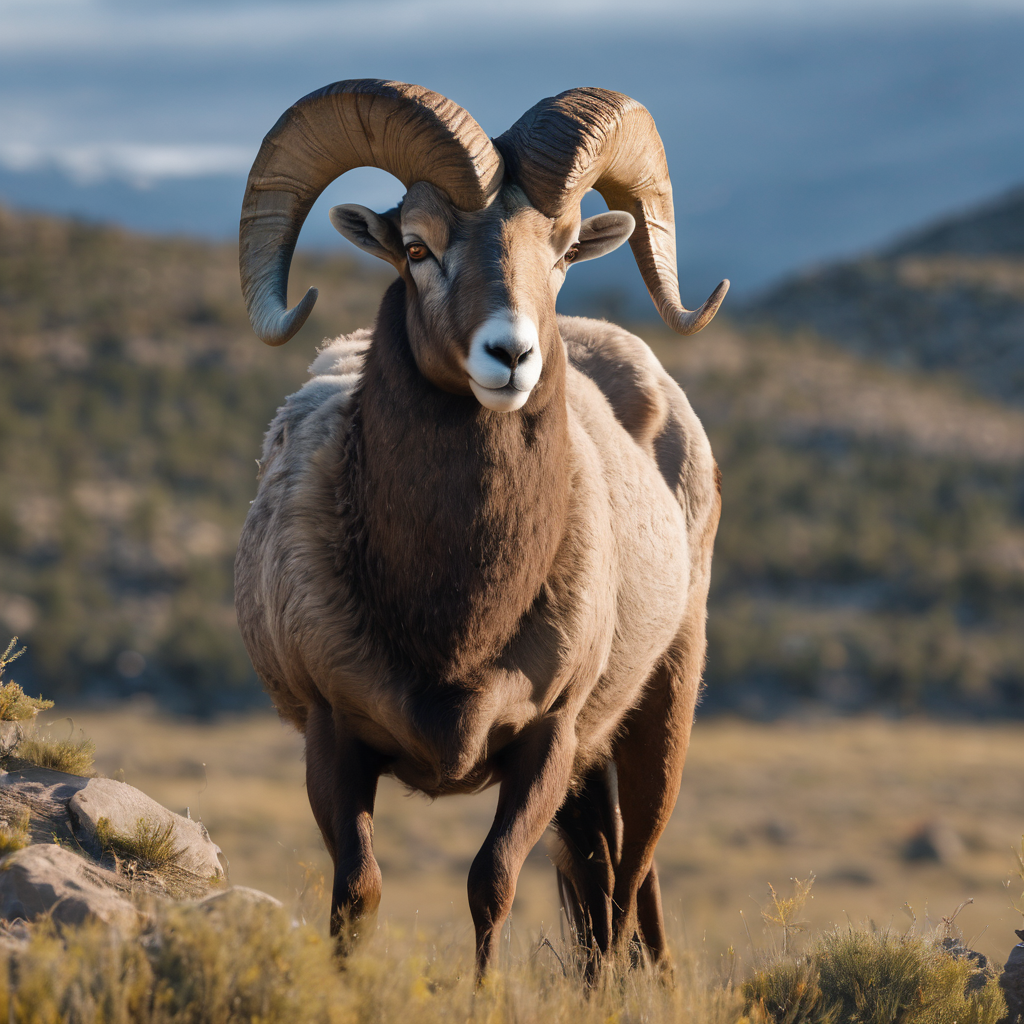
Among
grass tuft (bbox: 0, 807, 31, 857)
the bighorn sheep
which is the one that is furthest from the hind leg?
grass tuft (bbox: 0, 807, 31, 857)

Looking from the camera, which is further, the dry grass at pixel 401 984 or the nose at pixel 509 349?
the nose at pixel 509 349

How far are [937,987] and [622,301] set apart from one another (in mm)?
43170

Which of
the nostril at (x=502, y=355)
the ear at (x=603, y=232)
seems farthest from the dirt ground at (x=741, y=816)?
the nostril at (x=502, y=355)

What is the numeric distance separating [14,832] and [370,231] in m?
2.76

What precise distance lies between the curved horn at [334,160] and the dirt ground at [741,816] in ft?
31.0

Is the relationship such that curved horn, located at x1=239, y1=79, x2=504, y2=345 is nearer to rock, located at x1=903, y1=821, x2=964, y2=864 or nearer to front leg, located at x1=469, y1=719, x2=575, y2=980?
front leg, located at x1=469, y1=719, x2=575, y2=980

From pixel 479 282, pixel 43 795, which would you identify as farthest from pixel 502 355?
pixel 43 795

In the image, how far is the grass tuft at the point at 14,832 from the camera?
4.30 meters

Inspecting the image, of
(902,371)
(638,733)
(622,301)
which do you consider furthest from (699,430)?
(622,301)

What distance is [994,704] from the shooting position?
23.0 metres

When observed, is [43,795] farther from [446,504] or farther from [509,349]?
[509,349]

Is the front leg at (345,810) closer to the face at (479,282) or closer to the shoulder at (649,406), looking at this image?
the face at (479,282)

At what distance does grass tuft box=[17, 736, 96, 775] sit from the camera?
5.61 m

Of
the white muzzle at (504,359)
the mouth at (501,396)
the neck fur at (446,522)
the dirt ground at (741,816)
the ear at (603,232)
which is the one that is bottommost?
the dirt ground at (741,816)
